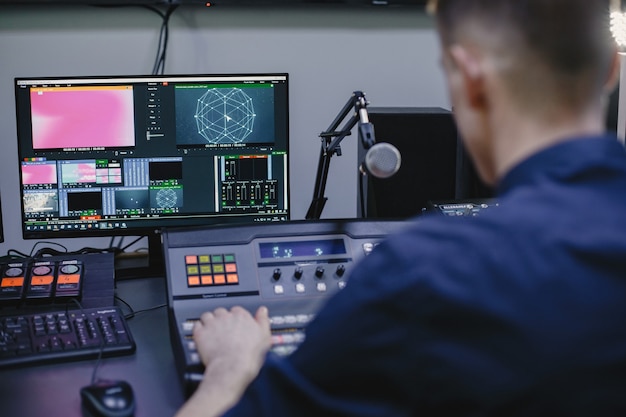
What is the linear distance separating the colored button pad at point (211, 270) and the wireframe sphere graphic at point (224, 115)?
1.44ft

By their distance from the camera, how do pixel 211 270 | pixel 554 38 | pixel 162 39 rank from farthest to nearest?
pixel 162 39, pixel 211 270, pixel 554 38

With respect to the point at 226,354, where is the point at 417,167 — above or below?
above

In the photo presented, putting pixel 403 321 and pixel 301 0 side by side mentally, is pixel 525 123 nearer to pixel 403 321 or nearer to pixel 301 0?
pixel 403 321

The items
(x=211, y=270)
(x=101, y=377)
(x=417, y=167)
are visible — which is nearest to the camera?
(x=101, y=377)

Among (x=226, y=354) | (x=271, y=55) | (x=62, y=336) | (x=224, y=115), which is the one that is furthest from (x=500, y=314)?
Result: (x=271, y=55)

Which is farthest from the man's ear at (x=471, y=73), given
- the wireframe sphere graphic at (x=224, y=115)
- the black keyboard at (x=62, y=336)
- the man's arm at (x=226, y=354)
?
the wireframe sphere graphic at (x=224, y=115)

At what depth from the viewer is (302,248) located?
1403 mm

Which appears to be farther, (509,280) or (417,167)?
(417,167)

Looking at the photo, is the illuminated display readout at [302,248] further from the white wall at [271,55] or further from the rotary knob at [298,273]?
the white wall at [271,55]

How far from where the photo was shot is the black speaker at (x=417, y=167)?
1.82m

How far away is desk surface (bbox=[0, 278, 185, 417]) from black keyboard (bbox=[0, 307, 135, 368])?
2cm

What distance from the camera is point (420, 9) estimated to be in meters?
2.15

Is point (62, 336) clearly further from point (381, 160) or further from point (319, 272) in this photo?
point (381, 160)

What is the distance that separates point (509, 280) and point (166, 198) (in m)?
1.21
